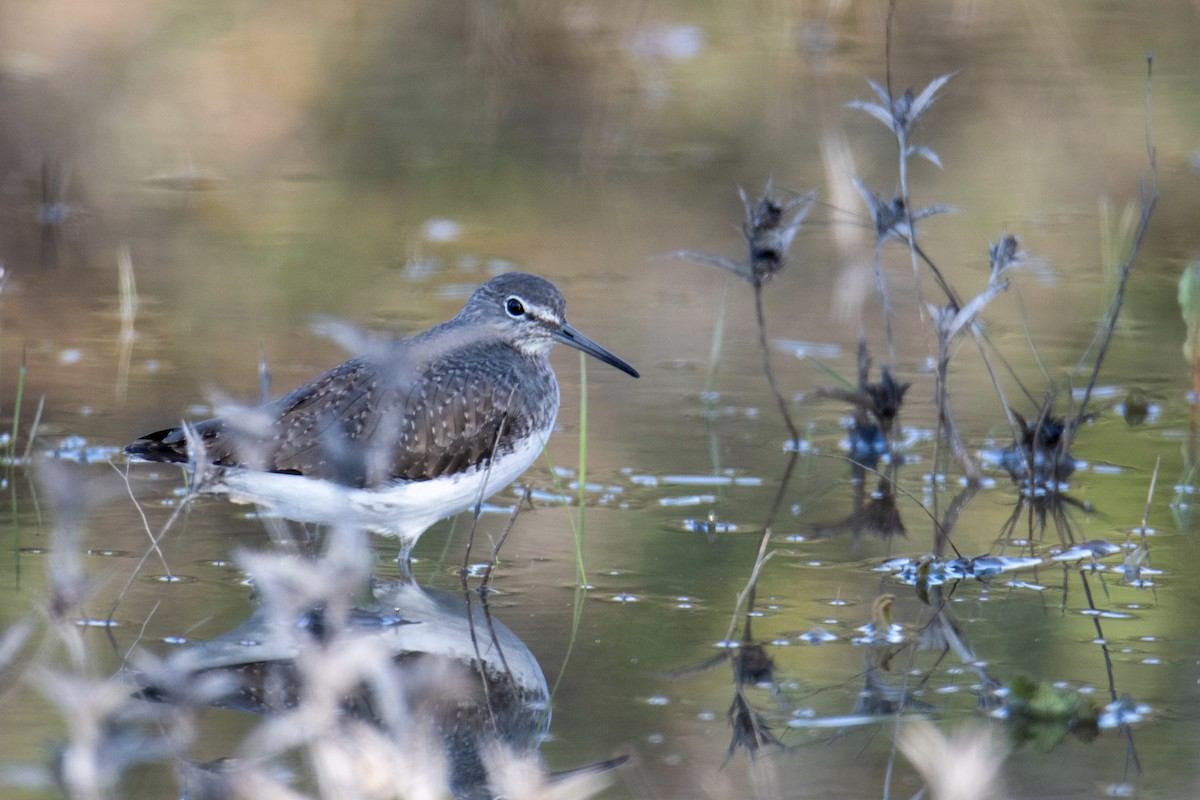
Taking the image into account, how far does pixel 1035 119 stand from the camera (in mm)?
12898

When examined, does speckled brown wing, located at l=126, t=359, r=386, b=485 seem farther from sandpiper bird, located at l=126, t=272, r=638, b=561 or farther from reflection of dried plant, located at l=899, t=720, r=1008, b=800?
reflection of dried plant, located at l=899, t=720, r=1008, b=800

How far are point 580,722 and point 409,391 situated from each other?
164 centimetres

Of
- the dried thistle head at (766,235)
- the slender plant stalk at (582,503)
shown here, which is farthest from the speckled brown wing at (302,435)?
the dried thistle head at (766,235)

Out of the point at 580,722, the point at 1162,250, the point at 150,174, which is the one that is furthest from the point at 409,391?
the point at 150,174

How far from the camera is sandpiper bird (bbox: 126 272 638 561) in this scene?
210 inches

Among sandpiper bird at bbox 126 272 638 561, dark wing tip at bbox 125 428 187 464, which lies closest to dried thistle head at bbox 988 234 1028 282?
sandpiper bird at bbox 126 272 638 561

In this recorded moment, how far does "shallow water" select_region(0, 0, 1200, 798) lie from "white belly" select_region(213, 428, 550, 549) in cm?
19

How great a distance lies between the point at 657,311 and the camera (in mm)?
8719

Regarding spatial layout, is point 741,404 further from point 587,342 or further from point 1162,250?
point 1162,250

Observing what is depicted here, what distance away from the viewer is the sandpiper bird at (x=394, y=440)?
5336 mm

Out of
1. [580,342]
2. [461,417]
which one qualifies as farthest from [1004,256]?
[461,417]

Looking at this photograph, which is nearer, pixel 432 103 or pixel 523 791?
pixel 523 791

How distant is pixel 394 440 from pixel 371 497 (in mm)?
232

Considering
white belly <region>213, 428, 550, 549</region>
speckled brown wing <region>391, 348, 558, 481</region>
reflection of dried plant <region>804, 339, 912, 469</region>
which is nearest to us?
white belly <region>213, 428, 550, 549</region>
